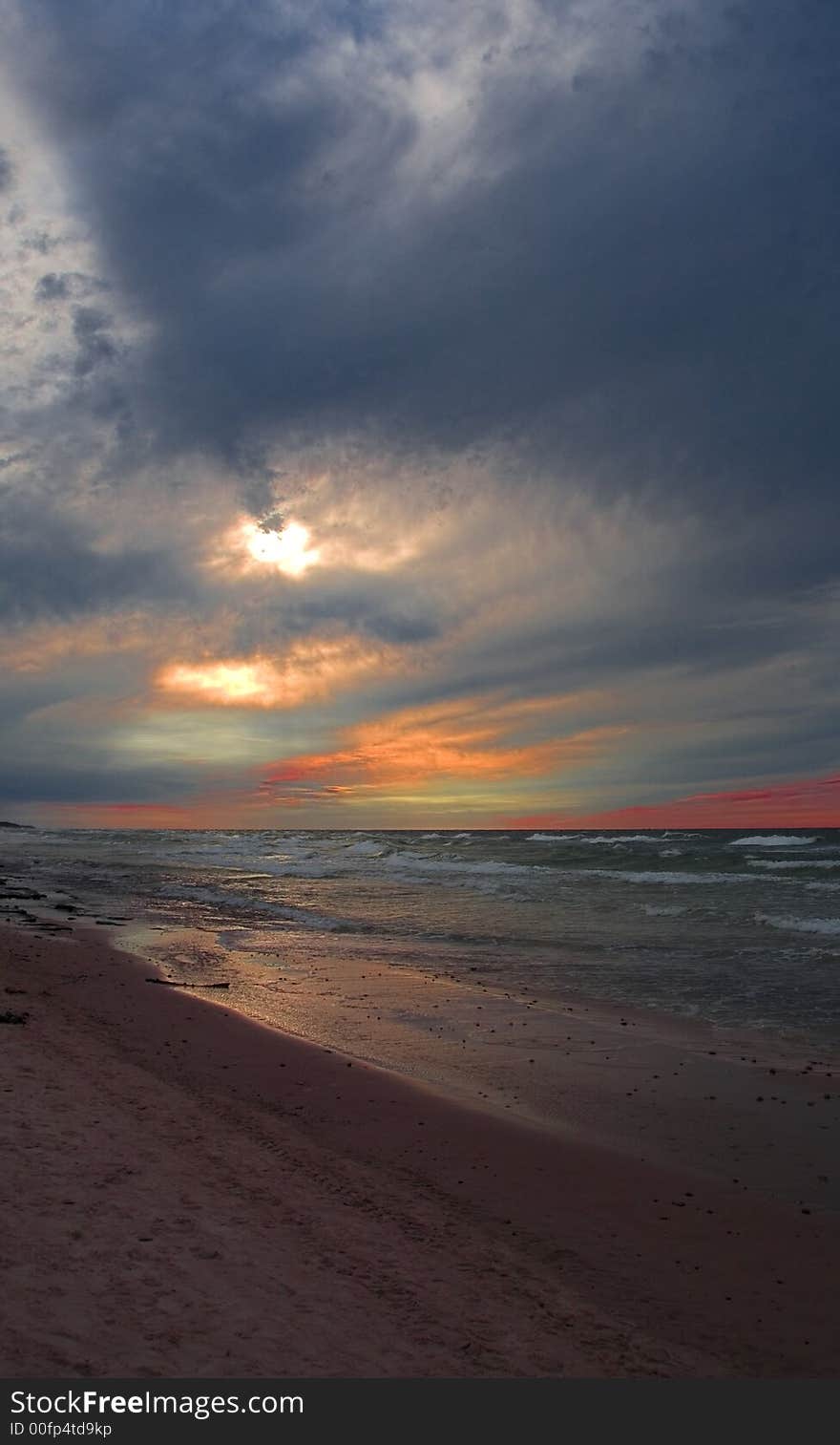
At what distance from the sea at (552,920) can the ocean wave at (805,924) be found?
0.26ft

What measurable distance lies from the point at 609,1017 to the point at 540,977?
129 inches

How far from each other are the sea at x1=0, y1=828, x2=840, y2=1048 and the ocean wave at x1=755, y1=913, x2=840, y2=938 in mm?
79

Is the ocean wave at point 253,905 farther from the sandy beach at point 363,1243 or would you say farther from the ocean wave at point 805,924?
the sandy beach at point 363,1243

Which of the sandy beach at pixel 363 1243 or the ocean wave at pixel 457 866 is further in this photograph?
the ocean wave at pixel 457 866

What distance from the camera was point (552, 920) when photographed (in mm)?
24609

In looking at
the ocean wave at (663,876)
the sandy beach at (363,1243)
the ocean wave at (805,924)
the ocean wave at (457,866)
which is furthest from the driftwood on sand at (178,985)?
the ocean wave at (457,866)

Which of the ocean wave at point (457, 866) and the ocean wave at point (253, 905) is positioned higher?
the ocean wave at point (253, 905)

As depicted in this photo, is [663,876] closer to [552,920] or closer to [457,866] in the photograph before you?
[457,866]

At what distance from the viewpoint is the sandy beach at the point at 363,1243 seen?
4.34m

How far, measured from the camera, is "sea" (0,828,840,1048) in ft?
49.8

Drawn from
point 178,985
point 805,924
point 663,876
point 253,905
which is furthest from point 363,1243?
point 663,876

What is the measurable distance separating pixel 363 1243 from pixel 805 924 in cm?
2074

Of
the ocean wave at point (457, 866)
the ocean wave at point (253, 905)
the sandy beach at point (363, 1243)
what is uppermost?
the sandy beach at point (363, 1243)

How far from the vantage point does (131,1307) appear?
14.4 ft
